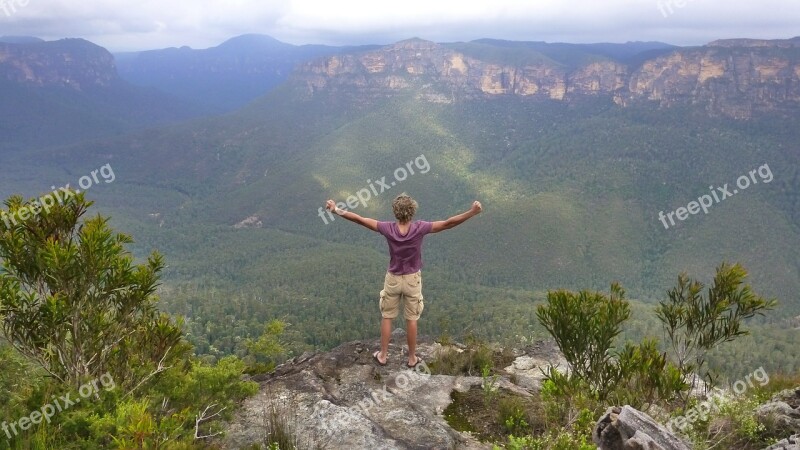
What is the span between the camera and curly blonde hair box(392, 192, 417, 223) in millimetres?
6070

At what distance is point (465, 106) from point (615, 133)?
44873mm

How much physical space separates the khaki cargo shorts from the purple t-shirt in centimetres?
10

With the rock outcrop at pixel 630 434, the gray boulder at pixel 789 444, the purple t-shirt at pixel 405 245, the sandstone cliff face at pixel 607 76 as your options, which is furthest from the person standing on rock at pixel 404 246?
the sandstone cliff face at pixel 607 76

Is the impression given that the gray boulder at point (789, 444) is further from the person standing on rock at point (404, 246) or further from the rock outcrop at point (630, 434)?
the person standing on rock at point (404, 246)

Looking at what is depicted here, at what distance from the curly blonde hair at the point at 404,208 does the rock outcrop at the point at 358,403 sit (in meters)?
2.27

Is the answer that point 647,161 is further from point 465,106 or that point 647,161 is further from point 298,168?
point 298,168

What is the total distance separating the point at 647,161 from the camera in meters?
103

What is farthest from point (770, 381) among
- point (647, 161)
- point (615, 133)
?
point (615, 133)

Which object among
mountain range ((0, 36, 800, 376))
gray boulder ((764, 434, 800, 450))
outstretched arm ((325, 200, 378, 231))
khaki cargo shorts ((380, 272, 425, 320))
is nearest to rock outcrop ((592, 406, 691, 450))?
gray boulder ((764, 434, 800, 450))

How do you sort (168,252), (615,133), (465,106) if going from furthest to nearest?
(465,106), (615,133), (168,252)

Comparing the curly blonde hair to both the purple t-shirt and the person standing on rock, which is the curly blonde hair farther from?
the purple t-shirt

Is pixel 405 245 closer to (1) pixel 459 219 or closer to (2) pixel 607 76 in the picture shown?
(1) pixel 459 219

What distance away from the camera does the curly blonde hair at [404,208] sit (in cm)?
607

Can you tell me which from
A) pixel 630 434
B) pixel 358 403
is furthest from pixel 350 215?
pixel 630 434
